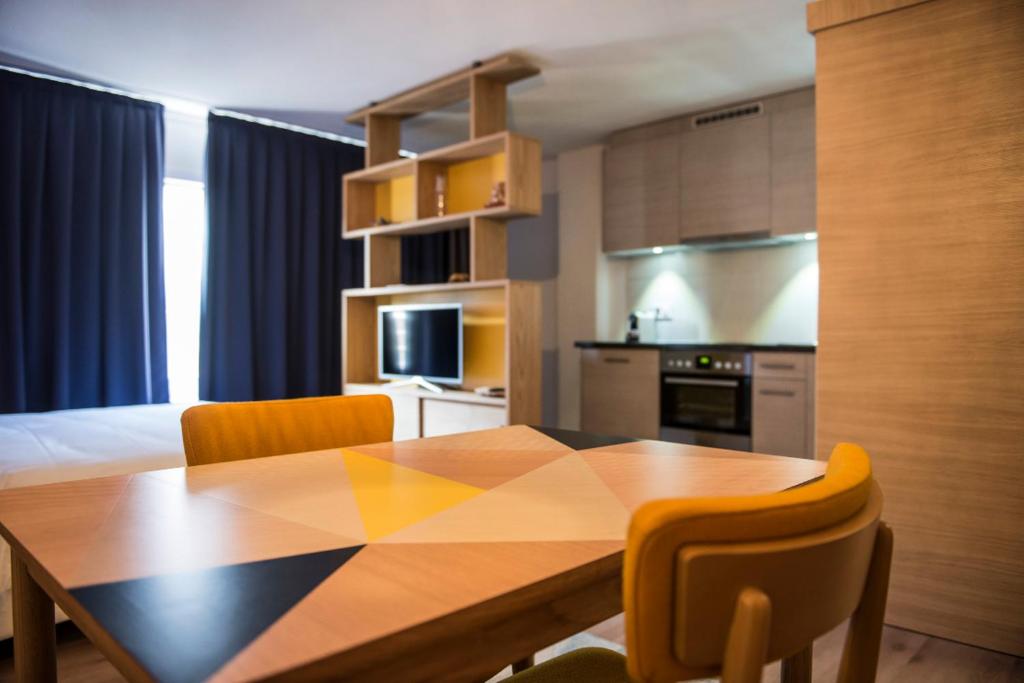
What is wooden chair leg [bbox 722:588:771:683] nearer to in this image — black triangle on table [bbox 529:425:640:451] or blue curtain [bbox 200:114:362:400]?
black triangle on table [bbox 529:425:640:451]

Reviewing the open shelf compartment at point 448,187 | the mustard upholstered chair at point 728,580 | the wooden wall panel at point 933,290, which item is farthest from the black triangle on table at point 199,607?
the open shelf compartment at point 448,187

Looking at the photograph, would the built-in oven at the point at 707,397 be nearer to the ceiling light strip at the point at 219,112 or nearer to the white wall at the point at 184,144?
the ceiling light strip at the point at 219,112

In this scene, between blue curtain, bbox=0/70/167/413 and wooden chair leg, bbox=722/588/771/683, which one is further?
blue curtain, bbox=0/70/167/413

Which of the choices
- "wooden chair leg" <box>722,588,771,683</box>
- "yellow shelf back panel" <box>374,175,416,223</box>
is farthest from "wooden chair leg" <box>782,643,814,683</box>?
"yellow shelf back panel" <box>374,175,416,223</box>

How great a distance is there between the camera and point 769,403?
423 cm

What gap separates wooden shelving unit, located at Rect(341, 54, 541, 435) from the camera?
12.8 feet

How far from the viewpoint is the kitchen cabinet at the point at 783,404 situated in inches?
160

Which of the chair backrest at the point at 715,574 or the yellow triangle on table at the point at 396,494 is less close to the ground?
the chair backrest at the point at 715,574

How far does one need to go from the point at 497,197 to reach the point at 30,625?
343cm

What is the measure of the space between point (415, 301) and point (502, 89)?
158cm

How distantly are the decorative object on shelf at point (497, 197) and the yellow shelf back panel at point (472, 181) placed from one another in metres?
0.23

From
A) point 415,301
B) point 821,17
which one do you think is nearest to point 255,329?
point 415,301

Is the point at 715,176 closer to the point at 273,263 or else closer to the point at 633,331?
the point at 633,331

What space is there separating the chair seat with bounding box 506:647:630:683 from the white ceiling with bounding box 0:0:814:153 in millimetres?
2949
